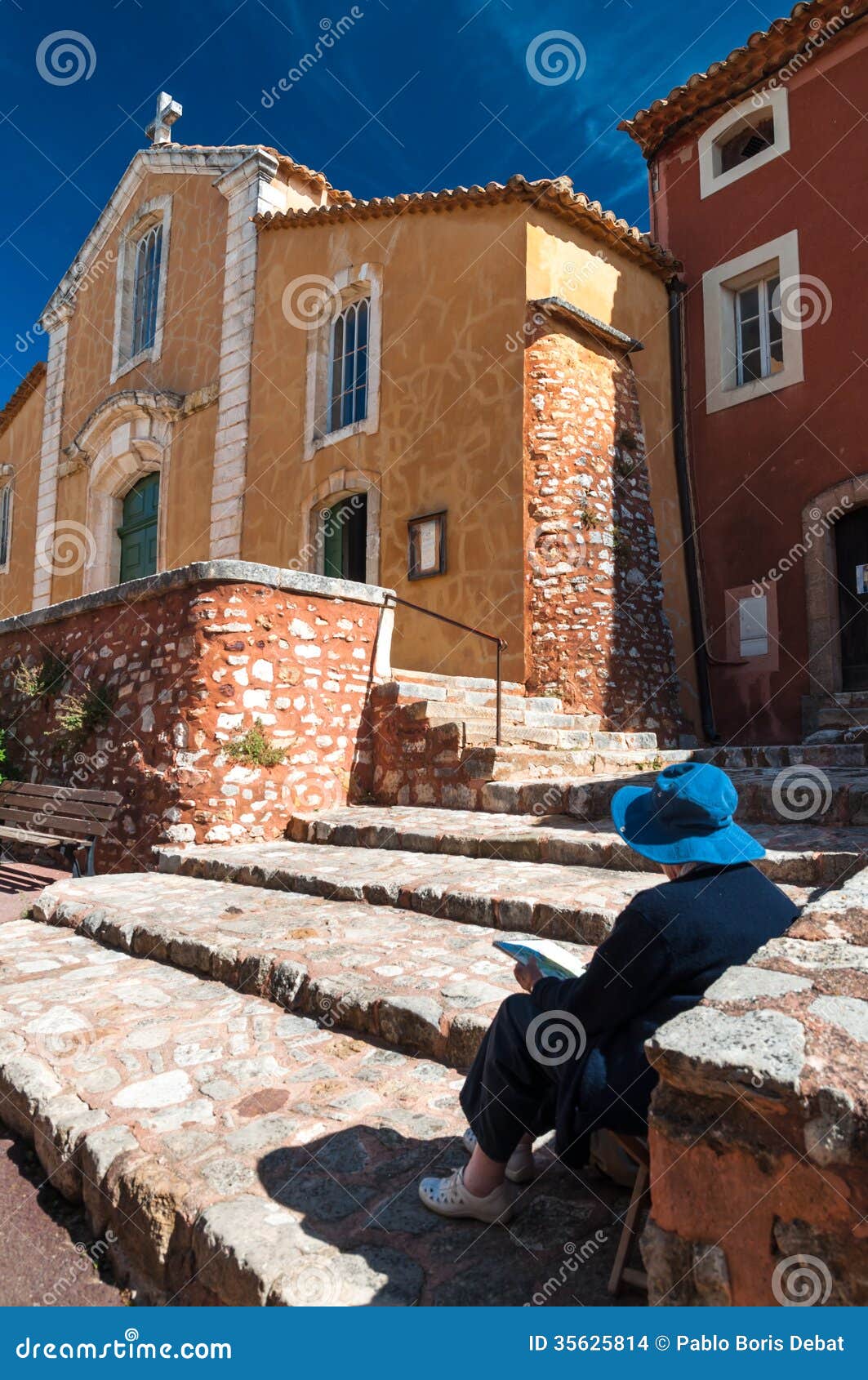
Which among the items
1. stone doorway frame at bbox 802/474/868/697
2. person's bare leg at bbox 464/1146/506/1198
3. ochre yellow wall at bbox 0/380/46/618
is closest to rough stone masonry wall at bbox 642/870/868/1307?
person's bare leg at bbox 464/1146/506/1198

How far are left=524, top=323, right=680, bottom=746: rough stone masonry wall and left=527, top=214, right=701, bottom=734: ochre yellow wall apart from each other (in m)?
0.36

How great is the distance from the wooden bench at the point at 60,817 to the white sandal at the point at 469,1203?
20.1ft

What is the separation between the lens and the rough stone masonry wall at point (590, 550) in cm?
995

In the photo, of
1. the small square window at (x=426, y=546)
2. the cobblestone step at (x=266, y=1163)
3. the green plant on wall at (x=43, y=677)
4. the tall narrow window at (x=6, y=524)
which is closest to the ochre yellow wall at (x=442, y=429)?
the small square window at (x=426, y=546)

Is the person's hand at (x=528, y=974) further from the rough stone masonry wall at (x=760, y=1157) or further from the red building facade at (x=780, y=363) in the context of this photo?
the red building facade at (x=780, y=363)

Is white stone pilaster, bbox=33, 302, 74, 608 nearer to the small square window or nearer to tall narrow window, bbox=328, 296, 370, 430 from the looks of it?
tall narrow window, bbox=328, 296, 370, 430

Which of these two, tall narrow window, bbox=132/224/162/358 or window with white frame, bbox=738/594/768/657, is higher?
tall narrow window, bbox=132/224/162/358

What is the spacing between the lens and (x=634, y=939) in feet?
6.79

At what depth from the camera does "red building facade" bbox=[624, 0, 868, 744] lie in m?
10.3

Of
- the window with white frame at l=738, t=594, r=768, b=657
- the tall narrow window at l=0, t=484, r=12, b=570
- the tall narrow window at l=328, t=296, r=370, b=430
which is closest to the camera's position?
the window with white frame at l=738, t=594, r=768, b=657

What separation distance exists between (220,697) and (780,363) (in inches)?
322

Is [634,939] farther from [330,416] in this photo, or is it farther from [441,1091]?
[330,416]

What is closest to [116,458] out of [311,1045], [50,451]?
[50,451]

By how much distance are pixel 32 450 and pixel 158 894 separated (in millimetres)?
15950
